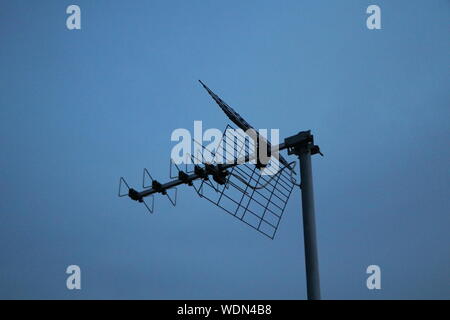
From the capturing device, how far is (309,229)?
841cm

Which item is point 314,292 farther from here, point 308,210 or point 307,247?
point 308,210

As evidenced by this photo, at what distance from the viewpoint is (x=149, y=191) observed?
1080 cm

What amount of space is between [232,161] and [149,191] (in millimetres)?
2758

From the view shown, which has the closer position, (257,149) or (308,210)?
(308,210)

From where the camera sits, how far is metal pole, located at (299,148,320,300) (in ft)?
26.7

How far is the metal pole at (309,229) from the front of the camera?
8.12 m
